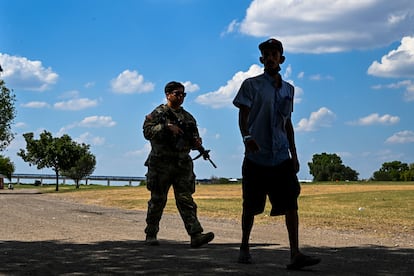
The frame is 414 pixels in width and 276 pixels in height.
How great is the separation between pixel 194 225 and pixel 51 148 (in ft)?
188

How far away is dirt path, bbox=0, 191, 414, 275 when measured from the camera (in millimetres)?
5820

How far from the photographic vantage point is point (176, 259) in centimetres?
650

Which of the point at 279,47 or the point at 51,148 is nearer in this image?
the point at 279,47

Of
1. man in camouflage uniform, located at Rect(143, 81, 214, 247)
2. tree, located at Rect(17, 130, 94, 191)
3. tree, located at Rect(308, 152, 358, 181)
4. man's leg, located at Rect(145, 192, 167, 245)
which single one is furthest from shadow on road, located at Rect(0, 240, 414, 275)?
tree, located at Rect(308, 152, 358, 181)

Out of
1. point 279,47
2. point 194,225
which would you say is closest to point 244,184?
point 279,47

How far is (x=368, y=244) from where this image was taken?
344 inches

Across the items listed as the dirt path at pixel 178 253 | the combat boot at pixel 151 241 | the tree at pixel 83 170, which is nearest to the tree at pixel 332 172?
the tree at pixel 83 170

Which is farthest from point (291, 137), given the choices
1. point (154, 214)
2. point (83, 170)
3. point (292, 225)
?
point (83, 170)

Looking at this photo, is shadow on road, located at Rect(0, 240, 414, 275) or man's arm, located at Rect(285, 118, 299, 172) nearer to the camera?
shadow on road, located at Rect(0, 240, 414, 275)

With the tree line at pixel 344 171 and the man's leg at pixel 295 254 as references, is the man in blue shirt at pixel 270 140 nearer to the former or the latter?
the man's leg at pixel 295 254

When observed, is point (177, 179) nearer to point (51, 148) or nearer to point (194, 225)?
point (194, 225)

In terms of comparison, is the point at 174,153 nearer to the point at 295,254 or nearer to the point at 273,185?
the point at 273,185

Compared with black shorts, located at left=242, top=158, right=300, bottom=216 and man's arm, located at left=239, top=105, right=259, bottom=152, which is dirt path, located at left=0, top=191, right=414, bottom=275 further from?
man's arm, located at left=239, top=105, right=259, bottom=152

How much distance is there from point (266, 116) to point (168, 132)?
2.20 m
